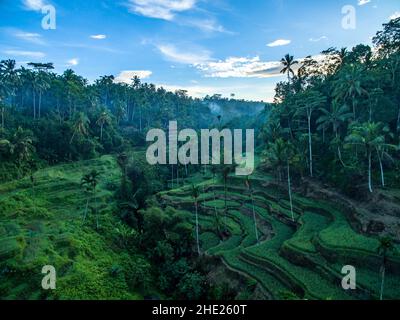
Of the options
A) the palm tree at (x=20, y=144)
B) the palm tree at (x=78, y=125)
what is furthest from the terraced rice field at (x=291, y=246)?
the palm tree at (x=78, y=125)

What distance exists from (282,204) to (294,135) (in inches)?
697

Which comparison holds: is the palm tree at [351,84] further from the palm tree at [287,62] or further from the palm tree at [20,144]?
the palm tree at [20,144]

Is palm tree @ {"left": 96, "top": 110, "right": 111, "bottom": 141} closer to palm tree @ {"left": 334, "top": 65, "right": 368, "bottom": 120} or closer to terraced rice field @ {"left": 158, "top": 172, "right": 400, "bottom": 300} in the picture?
terraced rice field @ {"left": 158, "top": 172, "right": 400, "bottom": 300}

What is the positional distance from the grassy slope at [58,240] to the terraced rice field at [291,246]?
984 centimetres

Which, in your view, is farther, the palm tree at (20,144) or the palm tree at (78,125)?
the palm tree at (78,125)

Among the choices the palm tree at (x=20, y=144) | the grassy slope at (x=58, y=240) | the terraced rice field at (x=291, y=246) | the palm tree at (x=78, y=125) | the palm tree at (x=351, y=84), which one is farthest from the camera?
the palm tree at (x=78, y=125)

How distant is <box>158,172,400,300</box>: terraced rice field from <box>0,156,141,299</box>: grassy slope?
9840 mm

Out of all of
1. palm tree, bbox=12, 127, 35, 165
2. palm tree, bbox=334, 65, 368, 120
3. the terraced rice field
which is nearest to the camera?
the terraced rice field

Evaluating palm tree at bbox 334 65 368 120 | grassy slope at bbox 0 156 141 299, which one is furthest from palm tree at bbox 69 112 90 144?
palm tree at bbox 334 65 368 120

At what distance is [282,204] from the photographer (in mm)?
37938

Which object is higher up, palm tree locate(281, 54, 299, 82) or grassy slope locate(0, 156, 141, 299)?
palm tree locate(281, 54, 299, 82)

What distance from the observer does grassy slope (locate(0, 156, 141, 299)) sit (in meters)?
25.5

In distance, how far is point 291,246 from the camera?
26328mm

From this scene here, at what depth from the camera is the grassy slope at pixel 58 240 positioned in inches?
1006
